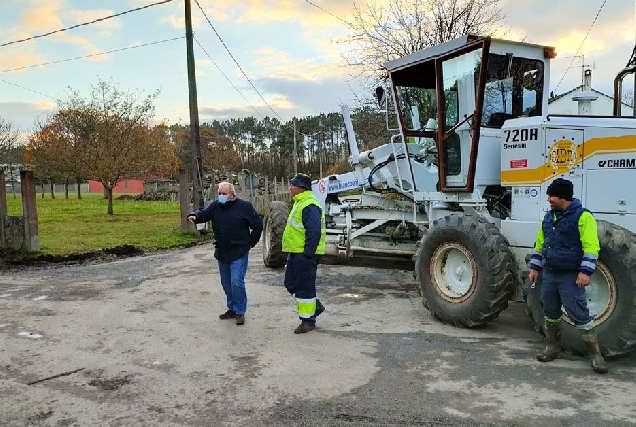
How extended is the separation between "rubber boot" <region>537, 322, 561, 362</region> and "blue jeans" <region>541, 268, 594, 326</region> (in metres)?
0.09

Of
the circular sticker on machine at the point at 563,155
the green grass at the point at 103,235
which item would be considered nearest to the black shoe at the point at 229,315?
the circular sticker on machine at the point at 563,155

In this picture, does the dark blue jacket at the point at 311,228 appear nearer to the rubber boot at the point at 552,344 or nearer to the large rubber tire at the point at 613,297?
the rubber boot at the point at 552,344

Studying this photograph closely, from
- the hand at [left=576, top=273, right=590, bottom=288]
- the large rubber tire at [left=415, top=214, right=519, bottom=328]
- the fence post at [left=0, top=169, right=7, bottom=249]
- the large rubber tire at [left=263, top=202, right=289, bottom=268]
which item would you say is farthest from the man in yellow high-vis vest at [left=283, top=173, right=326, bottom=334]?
the fence post at [left=0, top=169, right=7, bottom=249]

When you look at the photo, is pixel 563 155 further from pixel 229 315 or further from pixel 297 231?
pixel 229 315

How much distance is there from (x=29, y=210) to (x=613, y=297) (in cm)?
1130

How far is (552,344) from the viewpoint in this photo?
5.27 m

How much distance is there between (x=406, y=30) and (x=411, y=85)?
43.6 ft

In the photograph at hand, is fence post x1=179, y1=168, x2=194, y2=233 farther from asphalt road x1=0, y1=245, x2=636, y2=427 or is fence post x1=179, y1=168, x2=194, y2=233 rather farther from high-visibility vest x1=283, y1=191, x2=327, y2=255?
high-visibility vest x1=283, y1=191, x2=327, y2=255

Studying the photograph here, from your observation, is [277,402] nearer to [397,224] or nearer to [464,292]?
[464,292]

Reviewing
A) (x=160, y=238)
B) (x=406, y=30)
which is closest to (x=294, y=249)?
(x=160, y=238)

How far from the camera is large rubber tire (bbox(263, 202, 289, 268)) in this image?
1029cm

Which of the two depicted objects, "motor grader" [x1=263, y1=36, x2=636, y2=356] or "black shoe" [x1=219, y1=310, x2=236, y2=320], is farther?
"black shoe" [x1=219, y1=310, x2=236, y2=320]

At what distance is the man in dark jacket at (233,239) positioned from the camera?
6.75m

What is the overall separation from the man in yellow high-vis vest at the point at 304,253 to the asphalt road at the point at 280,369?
0.93ft
